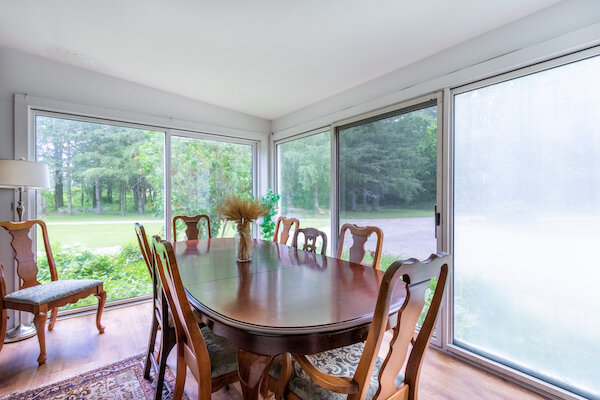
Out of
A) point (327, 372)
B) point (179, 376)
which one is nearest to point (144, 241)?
point (179, 376)

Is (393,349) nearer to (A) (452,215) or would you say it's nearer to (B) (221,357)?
(B) (221,357)

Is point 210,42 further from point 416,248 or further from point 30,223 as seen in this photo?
point 416,248

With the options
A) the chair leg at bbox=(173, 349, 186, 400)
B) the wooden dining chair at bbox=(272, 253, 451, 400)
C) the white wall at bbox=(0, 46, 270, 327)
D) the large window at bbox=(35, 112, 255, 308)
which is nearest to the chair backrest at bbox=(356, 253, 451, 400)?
the wooden dining chair at bbox=(272, 253, 451, 400)

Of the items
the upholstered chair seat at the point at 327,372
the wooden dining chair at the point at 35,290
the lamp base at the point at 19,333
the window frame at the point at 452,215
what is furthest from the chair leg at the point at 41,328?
the window frame at the point at 452,215

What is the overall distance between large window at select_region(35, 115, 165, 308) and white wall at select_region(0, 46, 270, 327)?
22cm

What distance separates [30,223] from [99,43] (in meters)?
1.68

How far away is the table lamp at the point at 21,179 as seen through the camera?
2.25 meters

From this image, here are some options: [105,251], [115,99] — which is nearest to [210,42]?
[115,99]

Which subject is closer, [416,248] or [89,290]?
[89,290]

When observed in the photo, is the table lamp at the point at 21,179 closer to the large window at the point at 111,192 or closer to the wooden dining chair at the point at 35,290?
the wooden dining chair at the point at 35,290

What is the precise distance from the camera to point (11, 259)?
101 inches

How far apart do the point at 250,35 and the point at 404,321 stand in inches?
90.0

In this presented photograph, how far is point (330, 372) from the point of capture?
1196 millimetres

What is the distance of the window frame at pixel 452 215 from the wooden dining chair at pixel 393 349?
1.30 metres
